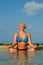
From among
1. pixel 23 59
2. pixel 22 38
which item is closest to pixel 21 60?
pixel 23 59

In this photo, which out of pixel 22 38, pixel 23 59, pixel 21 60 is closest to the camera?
pixel 21 60

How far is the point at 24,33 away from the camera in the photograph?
9.56 meters

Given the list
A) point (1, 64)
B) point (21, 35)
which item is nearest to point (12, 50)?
point (21, 35)

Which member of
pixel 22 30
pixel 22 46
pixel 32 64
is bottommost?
pixel 32 64

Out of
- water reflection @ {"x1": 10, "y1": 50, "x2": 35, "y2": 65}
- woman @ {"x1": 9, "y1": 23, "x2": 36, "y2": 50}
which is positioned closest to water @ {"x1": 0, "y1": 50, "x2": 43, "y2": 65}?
water reflection @ {"x1": 10, "y1": 50, "x2": 35, "y2": 65}

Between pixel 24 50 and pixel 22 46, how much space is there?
28 centimetres

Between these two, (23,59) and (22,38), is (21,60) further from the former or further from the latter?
(22,38)

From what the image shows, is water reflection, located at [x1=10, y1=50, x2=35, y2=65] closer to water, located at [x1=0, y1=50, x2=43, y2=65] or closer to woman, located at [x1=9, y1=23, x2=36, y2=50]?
water, located at [x1=0, y1=50, x2=43, y2=65]

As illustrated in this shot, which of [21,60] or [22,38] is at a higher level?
[22,38]

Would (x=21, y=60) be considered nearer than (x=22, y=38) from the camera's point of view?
Yes

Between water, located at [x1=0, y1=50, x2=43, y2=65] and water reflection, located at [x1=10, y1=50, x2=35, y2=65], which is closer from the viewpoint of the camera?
water, located at [x1=0, y1=50, x2=43, y2=65]

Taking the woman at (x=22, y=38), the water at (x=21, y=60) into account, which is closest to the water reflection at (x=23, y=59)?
the water at (x=21, y=60)

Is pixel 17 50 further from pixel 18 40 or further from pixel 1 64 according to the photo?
pixel 1 64

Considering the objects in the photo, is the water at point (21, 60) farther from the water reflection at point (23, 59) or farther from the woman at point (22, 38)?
the woman at point (22, 38)
